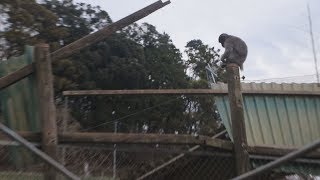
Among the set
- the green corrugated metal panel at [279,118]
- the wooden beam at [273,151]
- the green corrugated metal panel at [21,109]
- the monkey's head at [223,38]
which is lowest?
the wooden beam at [273,151]

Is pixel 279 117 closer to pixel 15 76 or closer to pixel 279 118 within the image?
pixel 279 118

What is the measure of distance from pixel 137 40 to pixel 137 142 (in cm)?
2486

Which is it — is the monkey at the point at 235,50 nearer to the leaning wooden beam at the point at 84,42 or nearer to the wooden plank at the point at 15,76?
the leaning wooden beam at the point at 84,42

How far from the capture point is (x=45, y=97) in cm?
428

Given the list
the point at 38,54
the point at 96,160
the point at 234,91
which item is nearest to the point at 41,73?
the point at 38,54

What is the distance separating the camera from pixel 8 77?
4.30m

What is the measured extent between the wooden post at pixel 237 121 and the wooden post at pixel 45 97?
5.85ft

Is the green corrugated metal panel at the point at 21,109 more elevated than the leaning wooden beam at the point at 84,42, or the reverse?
the leaning wooden beam at the point at 84,42

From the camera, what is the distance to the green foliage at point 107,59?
19.6 meters

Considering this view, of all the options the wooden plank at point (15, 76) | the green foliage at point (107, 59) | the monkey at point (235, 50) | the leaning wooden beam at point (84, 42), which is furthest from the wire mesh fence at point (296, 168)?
the green foliage at point (107, 59)

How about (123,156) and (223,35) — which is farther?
(223,35)

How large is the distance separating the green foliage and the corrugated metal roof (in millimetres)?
7708

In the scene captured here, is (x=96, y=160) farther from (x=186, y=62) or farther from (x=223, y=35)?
(x=186, y=62)

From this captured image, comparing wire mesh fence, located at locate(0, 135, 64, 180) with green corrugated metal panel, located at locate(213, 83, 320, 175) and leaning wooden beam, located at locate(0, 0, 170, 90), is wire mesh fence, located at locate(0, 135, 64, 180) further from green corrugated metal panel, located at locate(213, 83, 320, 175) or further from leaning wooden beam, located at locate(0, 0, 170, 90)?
green corrugated metal panel, located at locate(213, 83, 320, 175)
